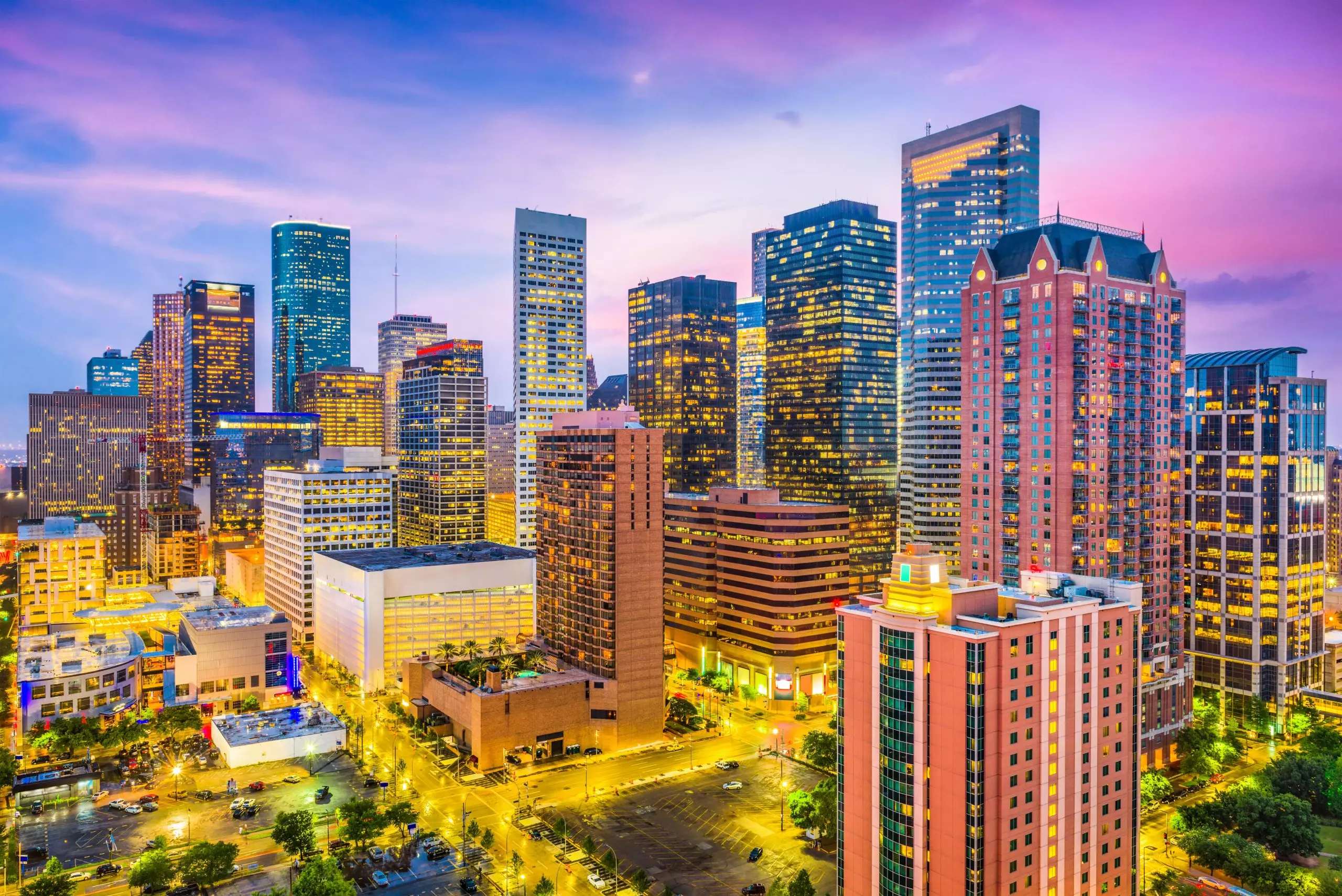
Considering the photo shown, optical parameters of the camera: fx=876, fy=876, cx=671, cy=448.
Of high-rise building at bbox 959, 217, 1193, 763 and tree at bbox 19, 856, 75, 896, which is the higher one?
high-rise building at bbox 959, 217, 1193, 763

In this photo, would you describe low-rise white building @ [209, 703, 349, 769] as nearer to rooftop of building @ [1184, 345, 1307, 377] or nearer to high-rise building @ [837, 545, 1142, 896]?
high-rise building @ [837, 545, 1142, 896]

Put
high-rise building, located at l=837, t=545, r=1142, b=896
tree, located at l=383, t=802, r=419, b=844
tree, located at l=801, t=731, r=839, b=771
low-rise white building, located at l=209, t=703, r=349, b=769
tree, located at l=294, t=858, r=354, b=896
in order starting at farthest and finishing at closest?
low-rise white building, located at l=209, t=703, r=349, b=769 < tree, located at l=801, t=731, r=839, b=771 < tree, located at l=383, t=802, r=419, b=844 < tree, located at l=294, t=858, r=354, b=896 < high-rise building, located at l=837, t=545, r=1142, b=896

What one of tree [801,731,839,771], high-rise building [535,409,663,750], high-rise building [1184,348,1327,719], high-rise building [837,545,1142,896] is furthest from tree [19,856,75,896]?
high-rise building [1184,348,1327,719]

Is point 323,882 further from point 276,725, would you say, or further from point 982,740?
point 982,740

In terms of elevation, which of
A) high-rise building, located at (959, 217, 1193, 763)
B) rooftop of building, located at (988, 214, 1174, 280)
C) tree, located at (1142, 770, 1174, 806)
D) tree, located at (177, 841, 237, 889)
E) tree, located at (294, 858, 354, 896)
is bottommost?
tree, located at (1142, 770, 1174, 806)

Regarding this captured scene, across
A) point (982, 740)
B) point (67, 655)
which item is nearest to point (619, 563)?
point (982, 740)

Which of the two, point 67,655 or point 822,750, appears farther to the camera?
point 67,655
